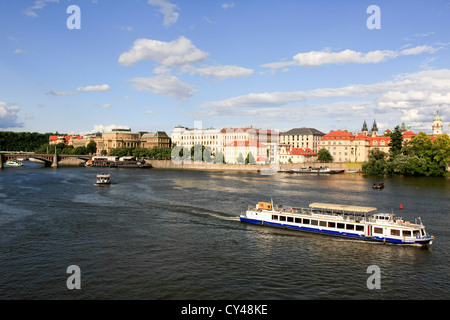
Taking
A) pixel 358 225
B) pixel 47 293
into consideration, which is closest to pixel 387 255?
pixel 358 225

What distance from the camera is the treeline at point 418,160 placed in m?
111

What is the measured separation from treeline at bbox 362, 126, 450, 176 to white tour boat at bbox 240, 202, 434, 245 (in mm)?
81886

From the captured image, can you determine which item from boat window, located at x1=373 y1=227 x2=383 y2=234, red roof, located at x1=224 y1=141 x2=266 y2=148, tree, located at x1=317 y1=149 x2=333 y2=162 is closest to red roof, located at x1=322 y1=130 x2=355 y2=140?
tree, located at x1=317 y1=149 x2=333 y2=162

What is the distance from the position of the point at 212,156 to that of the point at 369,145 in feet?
236

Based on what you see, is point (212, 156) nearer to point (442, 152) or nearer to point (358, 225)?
point (442, 152)

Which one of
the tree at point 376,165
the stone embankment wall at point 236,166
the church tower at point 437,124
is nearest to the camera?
the tree at point 376,165

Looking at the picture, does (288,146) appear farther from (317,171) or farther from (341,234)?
(341,234)

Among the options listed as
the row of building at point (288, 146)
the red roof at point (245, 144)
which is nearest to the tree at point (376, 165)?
the row of building at point (288, 146)

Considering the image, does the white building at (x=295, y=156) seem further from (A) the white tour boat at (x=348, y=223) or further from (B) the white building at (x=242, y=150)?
(A) the white tour boat at (x=348, y=223)

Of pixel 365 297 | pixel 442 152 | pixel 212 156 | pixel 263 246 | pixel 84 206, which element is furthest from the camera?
pixel 212 156

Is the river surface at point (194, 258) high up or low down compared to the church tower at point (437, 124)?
down

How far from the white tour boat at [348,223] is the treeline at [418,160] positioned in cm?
8189

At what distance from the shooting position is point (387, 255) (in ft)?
104

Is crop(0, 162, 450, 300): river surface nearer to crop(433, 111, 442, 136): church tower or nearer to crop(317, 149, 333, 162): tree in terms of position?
crop(317, 149, 333, 162): tree
